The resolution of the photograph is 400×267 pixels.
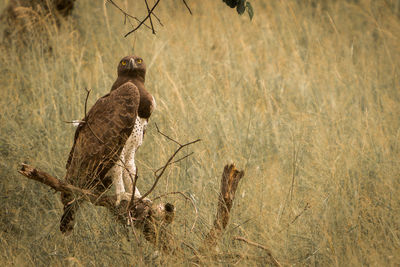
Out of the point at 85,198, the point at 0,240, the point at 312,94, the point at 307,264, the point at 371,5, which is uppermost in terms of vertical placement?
the point at 371,5

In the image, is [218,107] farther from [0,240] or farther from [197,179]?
[0,240]

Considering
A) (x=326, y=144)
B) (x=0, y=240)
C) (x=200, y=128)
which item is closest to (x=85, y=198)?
(x=0, y=240)

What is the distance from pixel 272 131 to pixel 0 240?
2.62 meters

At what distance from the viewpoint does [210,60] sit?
6.05 metres

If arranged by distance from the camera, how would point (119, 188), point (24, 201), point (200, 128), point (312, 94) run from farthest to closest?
point (312, 94) < point (200, 128) < point (24, 201) < point (119, 188)

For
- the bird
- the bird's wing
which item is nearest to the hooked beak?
the bird

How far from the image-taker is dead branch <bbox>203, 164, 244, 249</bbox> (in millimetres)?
2811

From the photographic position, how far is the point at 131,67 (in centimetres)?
329

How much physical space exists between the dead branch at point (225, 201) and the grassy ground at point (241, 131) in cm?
10

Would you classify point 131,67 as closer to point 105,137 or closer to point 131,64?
point 131,64

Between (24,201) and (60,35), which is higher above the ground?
(60,35)

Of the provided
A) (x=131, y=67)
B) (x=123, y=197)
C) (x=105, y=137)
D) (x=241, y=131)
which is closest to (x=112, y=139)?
(x=105, y=137)

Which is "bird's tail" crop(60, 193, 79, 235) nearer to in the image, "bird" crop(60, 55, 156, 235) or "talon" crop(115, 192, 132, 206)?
"bird" crop(60, 55, 156, 235)

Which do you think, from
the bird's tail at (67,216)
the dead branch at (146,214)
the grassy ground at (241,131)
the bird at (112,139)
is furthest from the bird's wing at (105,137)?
the grassy ground at (241,131)
